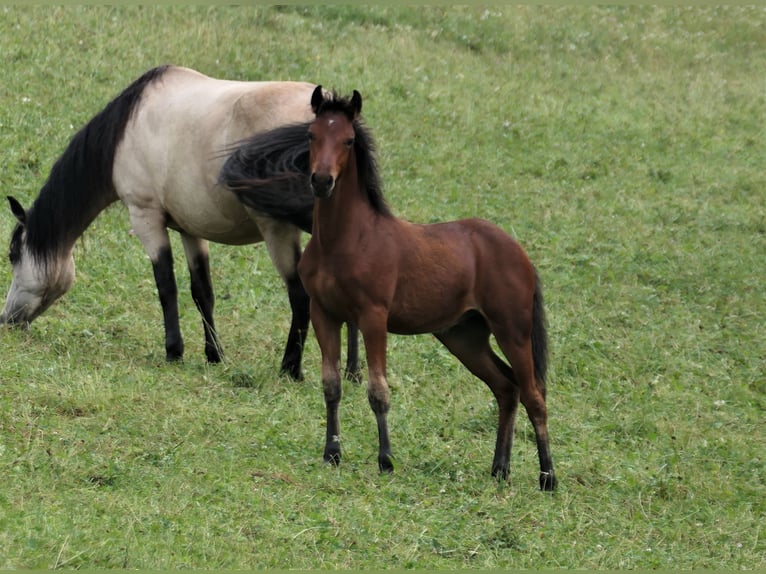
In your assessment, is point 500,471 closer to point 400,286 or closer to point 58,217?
point 400,286

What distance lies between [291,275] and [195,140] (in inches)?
49.8

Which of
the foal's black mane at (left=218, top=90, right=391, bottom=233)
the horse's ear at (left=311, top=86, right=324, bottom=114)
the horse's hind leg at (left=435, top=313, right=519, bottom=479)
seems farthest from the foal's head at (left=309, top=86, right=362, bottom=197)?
the horse's hind leg at (left=435, top=313, right=519, bottom=479)

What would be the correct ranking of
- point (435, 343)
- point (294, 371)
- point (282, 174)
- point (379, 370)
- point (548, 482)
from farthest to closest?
1. point (435, 343)
2. point (294, 371)
3. point (282, 174)
4. point (548, 482)
5. point (379, 370)

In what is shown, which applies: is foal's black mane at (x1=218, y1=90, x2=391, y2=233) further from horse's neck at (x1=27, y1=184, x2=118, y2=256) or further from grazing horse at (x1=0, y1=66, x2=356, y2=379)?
horse's neck at (x1=27, y1=184, x2=118, y2=256)

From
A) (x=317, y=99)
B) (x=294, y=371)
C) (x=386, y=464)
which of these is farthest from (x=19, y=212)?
(x=386, y=464)

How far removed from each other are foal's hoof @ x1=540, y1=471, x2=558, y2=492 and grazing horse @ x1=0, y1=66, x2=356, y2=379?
2.59 meters

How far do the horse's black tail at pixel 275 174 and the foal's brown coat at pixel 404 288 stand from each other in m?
0.84

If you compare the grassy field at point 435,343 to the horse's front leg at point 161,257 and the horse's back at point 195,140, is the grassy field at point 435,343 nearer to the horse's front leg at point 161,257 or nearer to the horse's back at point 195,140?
the horse's front leg at point 161,257

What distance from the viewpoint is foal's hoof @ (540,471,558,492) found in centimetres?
650

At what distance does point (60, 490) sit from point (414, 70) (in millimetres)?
12001

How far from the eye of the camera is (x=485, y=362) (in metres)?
6.76

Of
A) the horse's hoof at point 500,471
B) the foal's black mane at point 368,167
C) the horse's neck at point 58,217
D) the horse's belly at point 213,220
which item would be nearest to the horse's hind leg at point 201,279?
the horse's belly at point 213,220

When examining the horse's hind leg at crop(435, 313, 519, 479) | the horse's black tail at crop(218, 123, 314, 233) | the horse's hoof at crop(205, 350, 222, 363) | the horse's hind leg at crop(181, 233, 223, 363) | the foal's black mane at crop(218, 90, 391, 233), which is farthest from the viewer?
the horse's hind leg at crop(181, 233, 223, 363)

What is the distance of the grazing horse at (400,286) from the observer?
6180 millimetres
